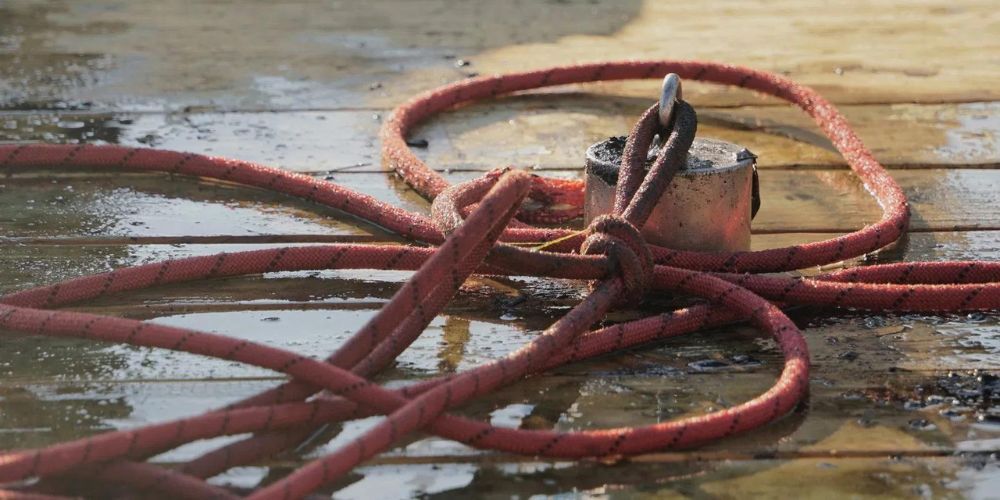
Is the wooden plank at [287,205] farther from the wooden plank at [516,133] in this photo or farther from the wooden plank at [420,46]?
the wooden plank at [420,46]

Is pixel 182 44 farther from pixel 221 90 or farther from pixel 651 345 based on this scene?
pixel 651 345

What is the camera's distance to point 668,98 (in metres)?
1.83

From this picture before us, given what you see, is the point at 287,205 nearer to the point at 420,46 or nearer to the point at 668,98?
the point at 668,98

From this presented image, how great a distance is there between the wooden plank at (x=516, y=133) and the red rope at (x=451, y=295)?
0.17 meters

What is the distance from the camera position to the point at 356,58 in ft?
9.94

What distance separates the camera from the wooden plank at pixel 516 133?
2.36 m

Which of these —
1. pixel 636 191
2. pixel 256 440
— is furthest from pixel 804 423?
pixel 256 440

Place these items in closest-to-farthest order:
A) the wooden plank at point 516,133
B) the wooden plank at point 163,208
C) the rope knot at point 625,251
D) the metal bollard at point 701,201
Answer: the rope knot at point 625,251 → the metal bollard at point 701,201 → the wooden plank at point 163,208 → the wooden plank at point 516,133

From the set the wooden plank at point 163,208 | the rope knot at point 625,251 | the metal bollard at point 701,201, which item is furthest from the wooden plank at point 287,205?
the rope knot at point 625,251

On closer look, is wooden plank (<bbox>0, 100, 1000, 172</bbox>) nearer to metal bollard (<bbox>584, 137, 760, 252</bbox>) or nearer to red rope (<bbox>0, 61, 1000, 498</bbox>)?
red rope (<bbox>0, 61, 1000, 498</bbox>)

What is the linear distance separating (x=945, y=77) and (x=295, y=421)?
1.89m

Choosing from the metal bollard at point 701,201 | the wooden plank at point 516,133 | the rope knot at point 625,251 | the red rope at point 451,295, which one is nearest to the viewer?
the red rope at point 451,295

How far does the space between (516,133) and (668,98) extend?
713 millimetres

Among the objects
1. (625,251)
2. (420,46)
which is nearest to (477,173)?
(625,251)
